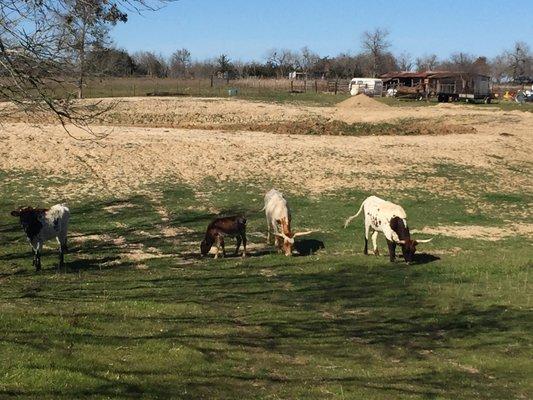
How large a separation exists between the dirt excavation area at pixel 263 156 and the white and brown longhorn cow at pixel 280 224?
694 cm

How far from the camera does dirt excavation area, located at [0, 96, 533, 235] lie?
29.0 metres

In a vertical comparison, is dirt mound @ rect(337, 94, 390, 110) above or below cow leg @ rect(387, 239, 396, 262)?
above

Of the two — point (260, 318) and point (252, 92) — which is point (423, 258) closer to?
point (260, 318)

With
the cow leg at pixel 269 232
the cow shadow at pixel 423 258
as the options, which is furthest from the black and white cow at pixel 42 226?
the cow shadow at pixel 423 258

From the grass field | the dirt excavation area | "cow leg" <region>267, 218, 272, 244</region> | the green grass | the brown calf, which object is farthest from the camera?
the grass field

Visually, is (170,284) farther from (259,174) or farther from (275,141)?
(275,141)

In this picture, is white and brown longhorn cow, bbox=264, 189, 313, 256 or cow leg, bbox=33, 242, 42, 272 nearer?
cow leg, bbox=33, 242, 42, 272

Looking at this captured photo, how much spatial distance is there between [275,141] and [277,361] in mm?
26394

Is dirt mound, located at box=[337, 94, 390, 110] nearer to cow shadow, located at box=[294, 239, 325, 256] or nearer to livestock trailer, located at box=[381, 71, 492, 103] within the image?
livestock trailer, located at box=[381, 71, 492, 103]

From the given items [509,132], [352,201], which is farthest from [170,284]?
[509,132]

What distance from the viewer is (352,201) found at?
26922 millimetres

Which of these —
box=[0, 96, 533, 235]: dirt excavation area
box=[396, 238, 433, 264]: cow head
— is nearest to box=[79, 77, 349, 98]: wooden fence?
box=[0, 96, 533, 235]: dirt excavation area

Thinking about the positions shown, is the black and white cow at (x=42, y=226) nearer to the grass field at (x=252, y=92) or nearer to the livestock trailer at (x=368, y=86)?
the grass field at (x=252, y=92)

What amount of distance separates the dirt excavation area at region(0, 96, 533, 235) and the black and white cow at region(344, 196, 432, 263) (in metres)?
6.58
